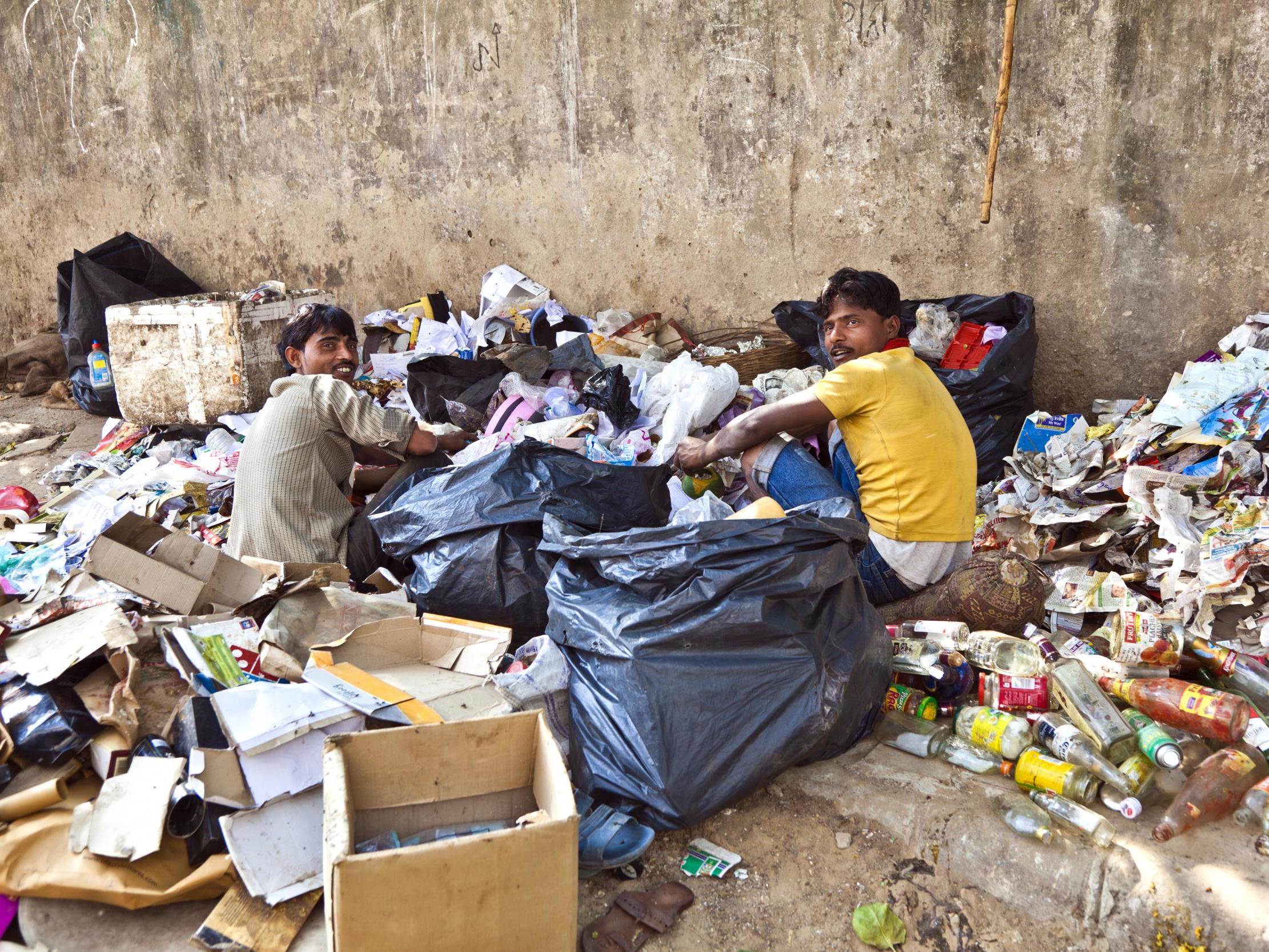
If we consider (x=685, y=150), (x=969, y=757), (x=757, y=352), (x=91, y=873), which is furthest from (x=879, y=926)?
(x=685, y=150)

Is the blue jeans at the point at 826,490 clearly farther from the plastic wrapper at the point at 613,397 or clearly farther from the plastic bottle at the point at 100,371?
the plastic bottle at the point at 100,371

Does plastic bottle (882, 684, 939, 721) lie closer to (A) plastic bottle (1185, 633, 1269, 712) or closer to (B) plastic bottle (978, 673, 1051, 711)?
(B) plastic bottle (978, 673, 1051, 711)

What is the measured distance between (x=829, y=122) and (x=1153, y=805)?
3144 millimetres

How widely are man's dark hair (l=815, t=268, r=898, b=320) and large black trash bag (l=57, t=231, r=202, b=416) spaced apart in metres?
4.49

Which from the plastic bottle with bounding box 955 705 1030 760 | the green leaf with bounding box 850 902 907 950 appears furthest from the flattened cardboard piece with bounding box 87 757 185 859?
the plastic bottle with bounding box 955 705 1030 760

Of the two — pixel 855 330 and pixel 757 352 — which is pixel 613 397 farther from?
pixel 855 330

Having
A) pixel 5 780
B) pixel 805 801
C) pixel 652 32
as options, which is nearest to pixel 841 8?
pixel 652 32

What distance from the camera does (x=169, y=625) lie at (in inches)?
90.7

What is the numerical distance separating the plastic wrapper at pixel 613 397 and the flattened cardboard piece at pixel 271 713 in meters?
1.96

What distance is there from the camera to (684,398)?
3.57 metres

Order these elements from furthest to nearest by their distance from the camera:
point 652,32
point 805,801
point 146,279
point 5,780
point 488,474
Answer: point 146,279 < point 652,32 < point 488,474 < point 805,801 < point 5,780

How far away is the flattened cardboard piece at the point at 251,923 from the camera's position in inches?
66.6

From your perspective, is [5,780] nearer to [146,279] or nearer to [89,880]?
[89,880]

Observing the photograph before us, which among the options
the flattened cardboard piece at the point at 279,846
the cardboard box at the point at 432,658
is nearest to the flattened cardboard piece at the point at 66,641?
the cardboard box at the point at 432,658
